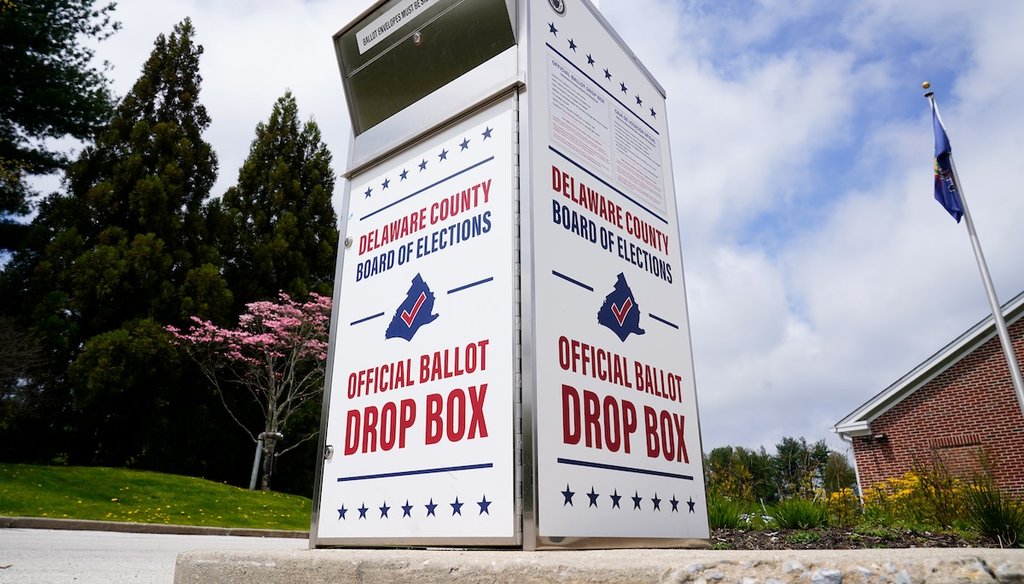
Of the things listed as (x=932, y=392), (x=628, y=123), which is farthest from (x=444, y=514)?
(x=932, y=392)

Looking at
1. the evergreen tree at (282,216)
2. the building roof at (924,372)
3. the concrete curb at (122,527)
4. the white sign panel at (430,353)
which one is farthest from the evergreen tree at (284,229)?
the white sign panel at (430,353)

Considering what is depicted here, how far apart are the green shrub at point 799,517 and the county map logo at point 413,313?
12.2 feet

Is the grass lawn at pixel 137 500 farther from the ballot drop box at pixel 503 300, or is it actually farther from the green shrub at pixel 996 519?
the green shrub at pixel 996 519

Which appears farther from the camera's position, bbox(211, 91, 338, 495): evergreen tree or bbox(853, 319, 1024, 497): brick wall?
bbox(211, 91, 338, 495): evergreen tree

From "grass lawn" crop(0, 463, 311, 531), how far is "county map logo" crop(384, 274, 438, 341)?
11770mm

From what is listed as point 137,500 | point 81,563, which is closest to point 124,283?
point 137,500

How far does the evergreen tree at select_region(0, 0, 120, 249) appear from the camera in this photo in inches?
719

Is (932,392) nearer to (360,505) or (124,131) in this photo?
(360,505)

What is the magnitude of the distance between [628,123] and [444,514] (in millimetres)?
2159

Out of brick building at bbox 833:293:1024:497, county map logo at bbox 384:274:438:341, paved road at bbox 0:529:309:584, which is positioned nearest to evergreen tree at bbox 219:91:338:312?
paved road at bbox 0:529:309:584

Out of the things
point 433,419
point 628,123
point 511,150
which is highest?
point 628,123

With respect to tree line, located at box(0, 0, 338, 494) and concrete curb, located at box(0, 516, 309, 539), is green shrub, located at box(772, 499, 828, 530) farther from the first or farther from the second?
tree line, located at box(0, 0, 338, 494)

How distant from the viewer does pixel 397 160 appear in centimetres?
320

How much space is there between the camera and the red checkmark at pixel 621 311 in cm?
278
